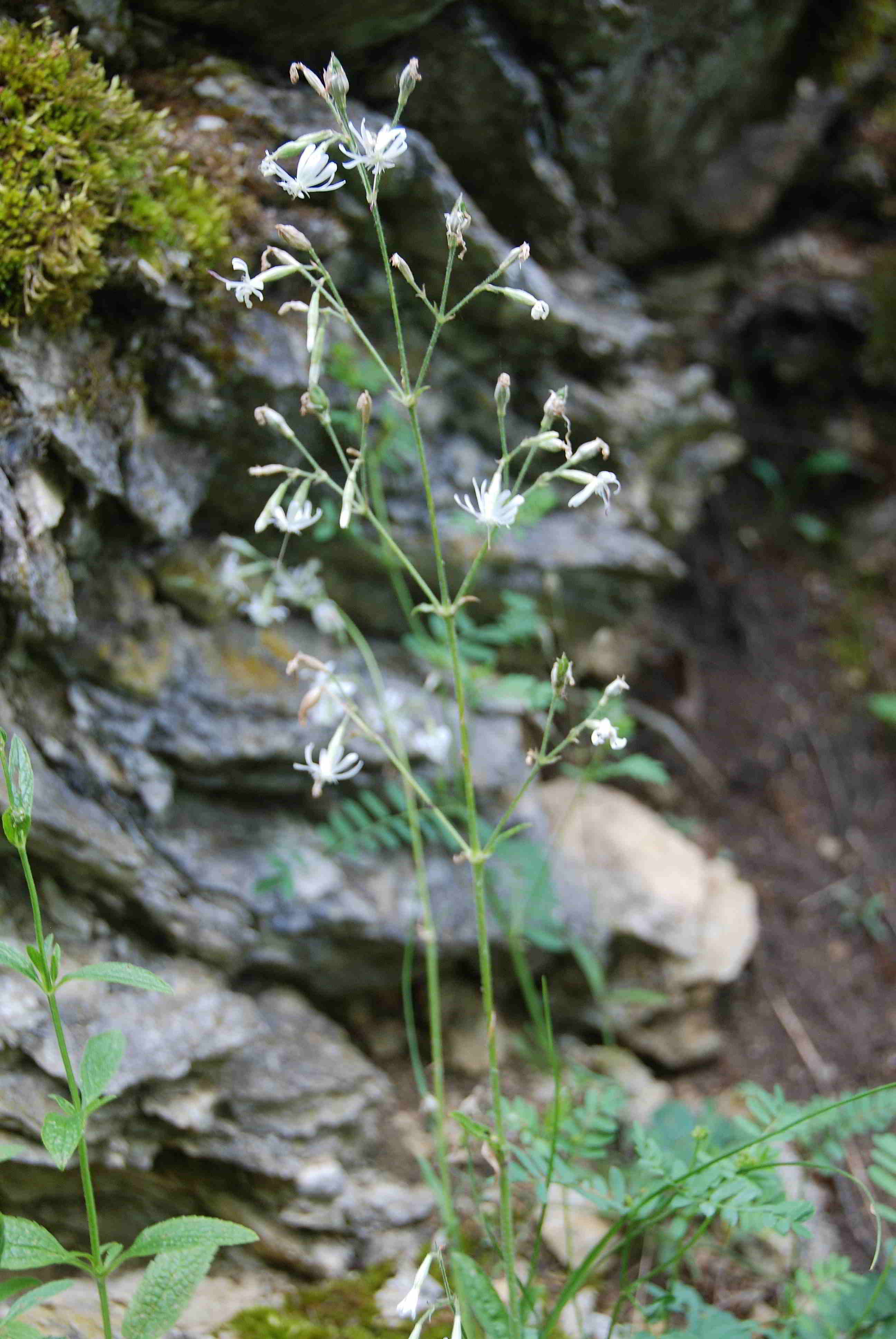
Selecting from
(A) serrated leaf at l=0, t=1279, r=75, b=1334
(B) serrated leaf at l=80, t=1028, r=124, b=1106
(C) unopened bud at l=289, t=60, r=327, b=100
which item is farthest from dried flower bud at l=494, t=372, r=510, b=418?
(A) serrated leaf at l=0, t=1279, r=75, b=1334

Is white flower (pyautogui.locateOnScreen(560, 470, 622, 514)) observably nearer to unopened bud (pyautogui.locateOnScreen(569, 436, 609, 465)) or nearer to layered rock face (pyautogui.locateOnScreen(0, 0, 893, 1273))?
unopened bud (pyautogui.locateOnScreen(569, 436, 609, 465))

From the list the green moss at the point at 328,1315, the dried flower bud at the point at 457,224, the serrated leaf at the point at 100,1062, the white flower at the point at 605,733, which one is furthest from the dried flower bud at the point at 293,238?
the green moss at the point at 328,1315

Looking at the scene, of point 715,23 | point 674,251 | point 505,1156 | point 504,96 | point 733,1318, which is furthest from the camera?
point 674,251

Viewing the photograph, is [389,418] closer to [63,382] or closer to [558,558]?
[63,382]

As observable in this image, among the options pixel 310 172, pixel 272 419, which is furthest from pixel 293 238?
pixel 272 419

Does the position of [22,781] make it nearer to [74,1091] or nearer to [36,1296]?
[74,1091]

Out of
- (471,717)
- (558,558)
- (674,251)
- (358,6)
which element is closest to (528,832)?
(471,717)
